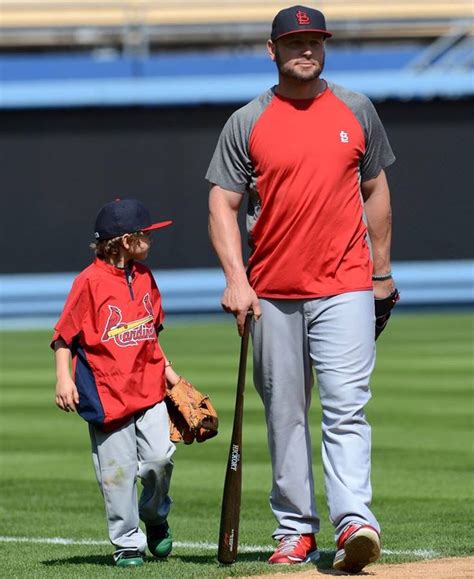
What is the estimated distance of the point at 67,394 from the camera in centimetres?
617

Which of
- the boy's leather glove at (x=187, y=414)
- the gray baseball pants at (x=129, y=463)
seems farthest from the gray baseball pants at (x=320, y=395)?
the gray baseball pants at (x=129, y=463)

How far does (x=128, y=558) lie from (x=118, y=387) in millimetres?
727

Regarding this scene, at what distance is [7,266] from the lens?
84.4 feet

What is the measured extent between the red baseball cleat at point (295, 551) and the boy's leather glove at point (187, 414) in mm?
598

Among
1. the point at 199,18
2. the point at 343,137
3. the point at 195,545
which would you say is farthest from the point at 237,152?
the point at 199,18

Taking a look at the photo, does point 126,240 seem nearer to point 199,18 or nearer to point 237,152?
point 237,152

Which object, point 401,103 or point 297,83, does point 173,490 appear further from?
point 401,103

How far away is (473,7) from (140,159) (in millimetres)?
7774

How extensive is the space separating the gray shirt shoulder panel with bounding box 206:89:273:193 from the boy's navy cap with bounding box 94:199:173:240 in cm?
39

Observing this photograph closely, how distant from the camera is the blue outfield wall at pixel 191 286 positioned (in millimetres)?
25297

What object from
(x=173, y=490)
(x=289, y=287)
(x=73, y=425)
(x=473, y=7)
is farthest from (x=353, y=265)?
(x=473, y=7)

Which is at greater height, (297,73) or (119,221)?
(297,73)

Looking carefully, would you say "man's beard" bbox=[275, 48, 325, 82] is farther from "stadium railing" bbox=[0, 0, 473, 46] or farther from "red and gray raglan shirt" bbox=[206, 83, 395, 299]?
"stadium railing" bbox=[0, 0, 473, 46]

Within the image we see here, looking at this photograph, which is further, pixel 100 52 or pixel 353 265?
pixel 100 52
